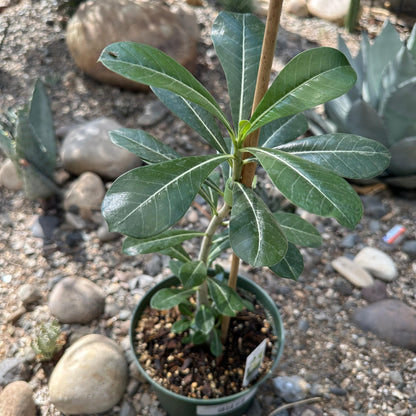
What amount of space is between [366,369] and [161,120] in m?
1.93

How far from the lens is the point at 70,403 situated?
160 centimetres

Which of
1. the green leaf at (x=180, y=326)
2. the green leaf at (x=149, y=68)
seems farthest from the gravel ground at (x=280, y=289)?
the green leaf at (x=149, y=68)

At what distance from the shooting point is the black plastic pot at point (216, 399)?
1435 mm

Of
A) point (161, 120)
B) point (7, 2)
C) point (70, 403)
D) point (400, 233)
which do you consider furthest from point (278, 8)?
point (7, 2)

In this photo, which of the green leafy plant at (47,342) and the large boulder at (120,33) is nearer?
the green leafy plant at (47,342)

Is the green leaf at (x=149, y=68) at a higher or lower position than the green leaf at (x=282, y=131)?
higher

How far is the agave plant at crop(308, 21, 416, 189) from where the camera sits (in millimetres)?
2320

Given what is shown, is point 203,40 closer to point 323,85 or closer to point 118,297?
point 118,297

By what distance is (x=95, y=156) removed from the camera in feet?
8.21

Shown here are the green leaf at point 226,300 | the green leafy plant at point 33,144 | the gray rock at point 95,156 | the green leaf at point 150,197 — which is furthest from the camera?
the gray rock at point 95,156

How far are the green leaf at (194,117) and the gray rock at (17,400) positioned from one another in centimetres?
118

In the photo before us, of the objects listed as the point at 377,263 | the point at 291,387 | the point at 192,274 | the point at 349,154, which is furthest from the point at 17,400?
the point at 377,263

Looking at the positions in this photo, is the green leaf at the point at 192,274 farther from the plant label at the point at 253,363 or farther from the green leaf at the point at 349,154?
the green leaf at the point at 349,154

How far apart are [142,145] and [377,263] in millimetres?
1537
